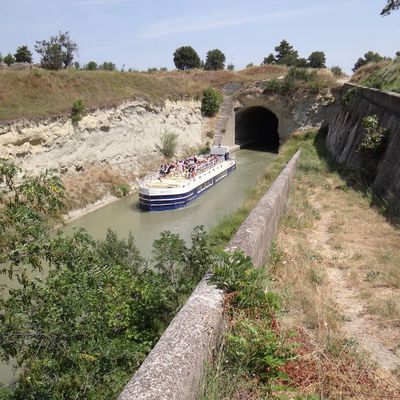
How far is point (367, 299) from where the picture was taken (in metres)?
6.68

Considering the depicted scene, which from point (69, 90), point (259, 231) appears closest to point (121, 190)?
point (69, 90)

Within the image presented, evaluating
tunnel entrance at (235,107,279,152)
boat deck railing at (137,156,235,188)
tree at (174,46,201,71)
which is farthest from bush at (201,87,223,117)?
tree at (174,46,201,71)

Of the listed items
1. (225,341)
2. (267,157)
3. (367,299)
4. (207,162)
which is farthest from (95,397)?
(267,157)

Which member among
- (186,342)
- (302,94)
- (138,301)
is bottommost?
(302,94)

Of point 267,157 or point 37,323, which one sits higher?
point 37,323

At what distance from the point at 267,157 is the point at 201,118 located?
7.15m

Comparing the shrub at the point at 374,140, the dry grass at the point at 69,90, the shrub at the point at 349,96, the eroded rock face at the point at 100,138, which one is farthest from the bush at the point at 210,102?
the shrub at the point at 374,140

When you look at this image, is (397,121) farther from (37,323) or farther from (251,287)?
(37,323)

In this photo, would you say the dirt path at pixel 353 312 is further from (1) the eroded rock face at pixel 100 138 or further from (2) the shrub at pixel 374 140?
(1) the eroded rock face at pixel 100 138

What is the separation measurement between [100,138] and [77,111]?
226cm

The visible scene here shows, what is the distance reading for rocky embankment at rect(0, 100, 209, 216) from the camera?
71.4 ft

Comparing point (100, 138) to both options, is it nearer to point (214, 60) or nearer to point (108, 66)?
point (108, 66)

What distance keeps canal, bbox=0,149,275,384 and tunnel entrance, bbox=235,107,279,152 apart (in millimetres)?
16268

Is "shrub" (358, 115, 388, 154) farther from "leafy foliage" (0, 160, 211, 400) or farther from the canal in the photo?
"leafy foliage" (0, 160, 211, 400)
